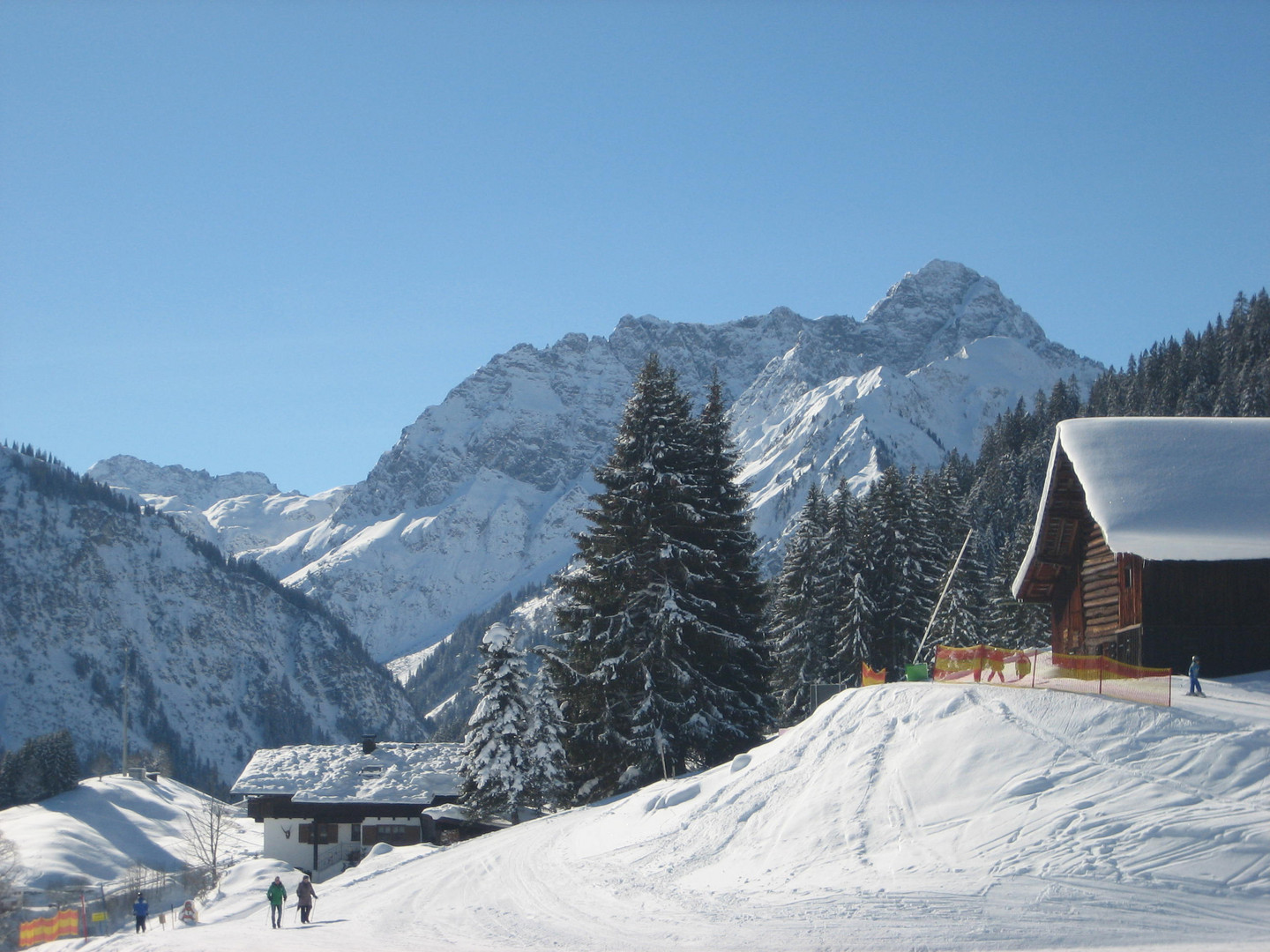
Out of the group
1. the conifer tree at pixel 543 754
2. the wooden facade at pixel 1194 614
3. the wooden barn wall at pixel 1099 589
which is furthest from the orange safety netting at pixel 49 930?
the wooden facade at pixel 1194 614

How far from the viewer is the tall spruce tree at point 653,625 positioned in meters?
33.5

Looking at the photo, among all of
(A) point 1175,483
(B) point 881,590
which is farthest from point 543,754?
(A) point 1175,483

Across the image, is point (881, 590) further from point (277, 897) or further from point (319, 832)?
point (319, 832)

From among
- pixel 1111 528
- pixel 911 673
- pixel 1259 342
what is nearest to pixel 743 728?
pixel 911 673

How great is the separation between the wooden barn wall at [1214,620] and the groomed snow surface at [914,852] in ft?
2.99

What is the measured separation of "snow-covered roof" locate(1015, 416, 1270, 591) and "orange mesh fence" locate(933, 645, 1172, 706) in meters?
3.25

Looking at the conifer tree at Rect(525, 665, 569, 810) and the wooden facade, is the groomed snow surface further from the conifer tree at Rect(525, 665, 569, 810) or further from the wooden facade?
the conifer tree at Rect(525, 665, 569, 810)

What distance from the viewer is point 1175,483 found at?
2969 cm

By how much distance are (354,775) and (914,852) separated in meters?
48.1

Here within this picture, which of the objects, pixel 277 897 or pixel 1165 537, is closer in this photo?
pixel 277 897

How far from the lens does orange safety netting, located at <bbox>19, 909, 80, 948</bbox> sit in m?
39.8

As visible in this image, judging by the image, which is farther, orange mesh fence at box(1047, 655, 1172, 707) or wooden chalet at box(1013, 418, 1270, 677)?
wooden chalet at box(1013, 418, 1270, 677)

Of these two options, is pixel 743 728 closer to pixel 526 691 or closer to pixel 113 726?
pixel 526 691

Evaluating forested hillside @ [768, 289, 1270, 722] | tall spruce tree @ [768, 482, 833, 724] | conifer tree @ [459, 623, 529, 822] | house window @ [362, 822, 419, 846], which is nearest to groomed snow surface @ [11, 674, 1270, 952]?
conifer tree @ [459, 623, 529, 822]
